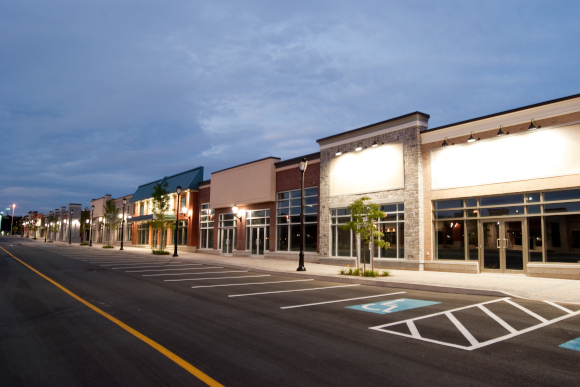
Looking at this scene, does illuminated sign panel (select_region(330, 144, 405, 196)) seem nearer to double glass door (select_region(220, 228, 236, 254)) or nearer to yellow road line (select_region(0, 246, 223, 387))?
double glass door (select_region(220, 228, 236, 254))

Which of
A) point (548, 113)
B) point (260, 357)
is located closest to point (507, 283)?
point (548, 113)

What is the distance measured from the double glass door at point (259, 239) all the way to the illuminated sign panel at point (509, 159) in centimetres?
1464

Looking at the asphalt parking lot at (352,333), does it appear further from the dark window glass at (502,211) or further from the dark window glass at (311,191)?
the dark window glass at (311,191)

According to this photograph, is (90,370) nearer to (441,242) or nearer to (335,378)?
(335,378)

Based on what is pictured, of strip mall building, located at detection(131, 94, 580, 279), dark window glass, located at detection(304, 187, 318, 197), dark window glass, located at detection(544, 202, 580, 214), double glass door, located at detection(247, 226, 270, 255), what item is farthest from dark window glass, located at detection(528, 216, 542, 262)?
double glass door, located at detection(247, 226, 270, 255)

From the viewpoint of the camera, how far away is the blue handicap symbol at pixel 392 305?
31.8 ft

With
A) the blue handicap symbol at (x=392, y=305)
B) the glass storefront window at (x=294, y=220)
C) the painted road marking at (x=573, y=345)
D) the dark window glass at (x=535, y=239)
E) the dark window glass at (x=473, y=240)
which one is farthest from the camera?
the glass storefront window at (x=294, y=220)

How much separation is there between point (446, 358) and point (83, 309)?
7.99 m

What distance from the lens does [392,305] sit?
34.2 feet

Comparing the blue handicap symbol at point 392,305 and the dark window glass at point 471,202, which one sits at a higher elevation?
the dark window glass at point 471,202

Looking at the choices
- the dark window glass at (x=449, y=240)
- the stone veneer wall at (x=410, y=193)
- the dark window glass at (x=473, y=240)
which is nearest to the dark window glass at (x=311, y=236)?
the stone veneer wall at (x=410, y=193)

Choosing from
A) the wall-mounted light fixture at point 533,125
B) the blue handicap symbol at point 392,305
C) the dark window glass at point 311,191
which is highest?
the wall-mounted light fixture at point 533,125

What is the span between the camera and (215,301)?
10797 mm

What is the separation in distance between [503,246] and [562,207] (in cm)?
288
